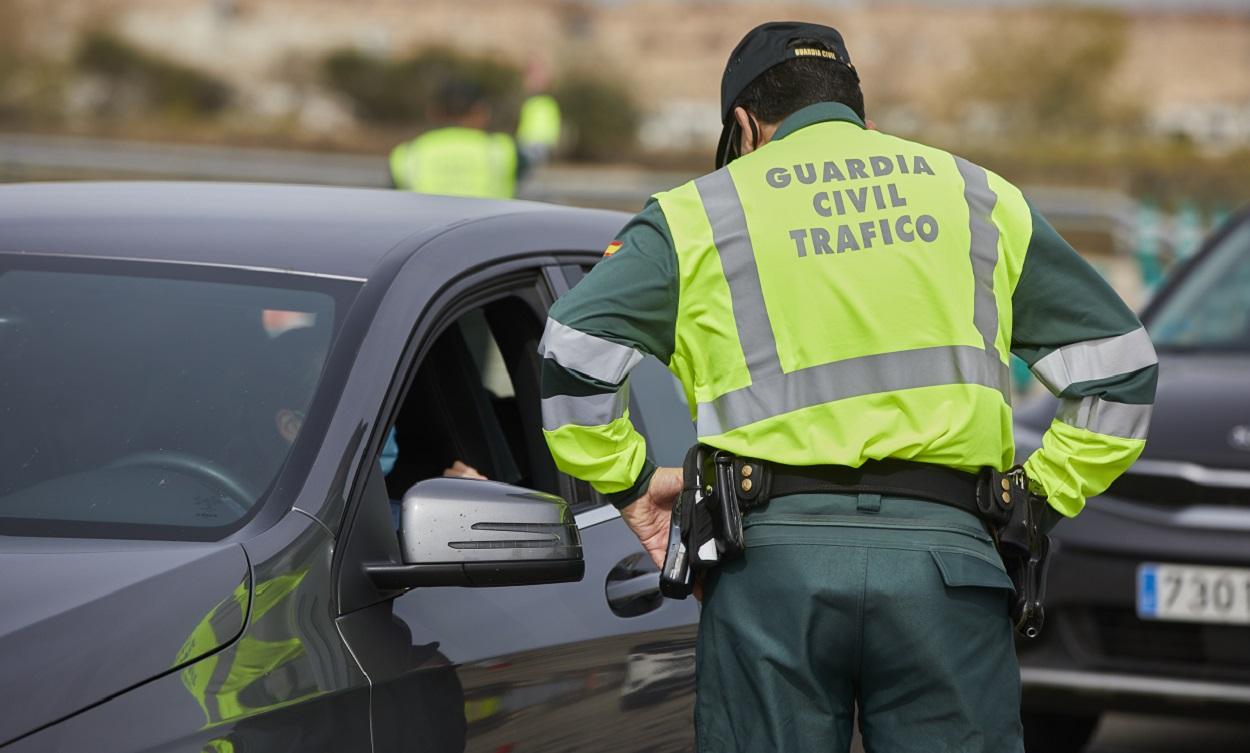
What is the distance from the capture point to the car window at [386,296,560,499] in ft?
12.8

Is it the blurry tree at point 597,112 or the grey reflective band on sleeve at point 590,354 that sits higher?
the blurry tree at point 597,112

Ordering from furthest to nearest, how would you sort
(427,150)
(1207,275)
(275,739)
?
(427,150), (1207,275), (275,739)

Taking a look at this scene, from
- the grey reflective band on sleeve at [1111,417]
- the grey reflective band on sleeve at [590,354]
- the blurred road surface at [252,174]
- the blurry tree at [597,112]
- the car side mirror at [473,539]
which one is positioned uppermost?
the blurry tree at [597,112]

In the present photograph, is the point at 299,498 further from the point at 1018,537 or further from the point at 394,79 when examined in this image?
the point at 394,79

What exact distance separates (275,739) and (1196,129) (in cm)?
8951

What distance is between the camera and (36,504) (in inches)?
123

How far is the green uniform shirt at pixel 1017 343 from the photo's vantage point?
309 cm

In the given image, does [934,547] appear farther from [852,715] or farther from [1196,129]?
[1196,129]

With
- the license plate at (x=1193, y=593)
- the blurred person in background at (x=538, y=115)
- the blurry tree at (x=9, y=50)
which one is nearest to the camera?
the license plate at (x=1193, y=593)

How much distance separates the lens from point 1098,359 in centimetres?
329

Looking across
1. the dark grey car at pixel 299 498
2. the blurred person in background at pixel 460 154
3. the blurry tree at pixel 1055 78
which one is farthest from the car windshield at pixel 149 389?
the blurry tree at pixel 1055 78

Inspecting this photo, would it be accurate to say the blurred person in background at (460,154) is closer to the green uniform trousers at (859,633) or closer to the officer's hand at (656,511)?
the officer's hand at (656,511)

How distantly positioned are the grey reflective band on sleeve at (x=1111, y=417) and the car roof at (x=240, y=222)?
1063mm

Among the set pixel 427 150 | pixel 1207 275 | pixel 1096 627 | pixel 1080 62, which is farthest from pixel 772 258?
pixel 1080 62
